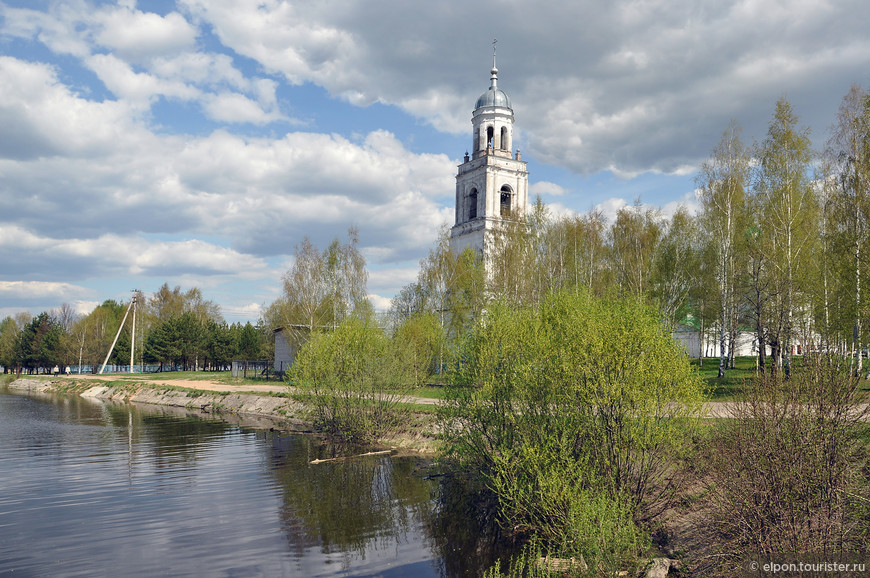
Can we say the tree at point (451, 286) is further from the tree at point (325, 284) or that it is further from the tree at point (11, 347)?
the tree at point (11, 347)

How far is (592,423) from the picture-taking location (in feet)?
46.6

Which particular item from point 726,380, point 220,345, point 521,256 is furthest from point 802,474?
point 220,345

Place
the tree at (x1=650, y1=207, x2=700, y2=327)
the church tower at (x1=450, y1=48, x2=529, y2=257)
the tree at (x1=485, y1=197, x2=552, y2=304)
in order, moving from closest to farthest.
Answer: the tree at (x1=650, y1=207, x2=700, y2=327) < the tree at (x1=485, y1=197, x2=552, y2=304) < the church tower at (x1=450, y1=48, x2=529, y2=257)

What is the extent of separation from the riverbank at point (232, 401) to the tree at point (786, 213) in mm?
19370

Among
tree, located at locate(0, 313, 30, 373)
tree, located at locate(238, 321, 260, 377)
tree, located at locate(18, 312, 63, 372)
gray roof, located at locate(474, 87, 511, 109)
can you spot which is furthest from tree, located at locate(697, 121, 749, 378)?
tree, located at locate(0, 313, 30, 373)

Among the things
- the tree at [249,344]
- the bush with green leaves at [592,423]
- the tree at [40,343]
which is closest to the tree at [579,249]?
the bush with green leaves at [592,423]

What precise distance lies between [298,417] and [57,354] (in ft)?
266

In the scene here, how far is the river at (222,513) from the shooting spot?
1446cm

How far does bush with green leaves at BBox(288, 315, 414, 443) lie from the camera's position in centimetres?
3009

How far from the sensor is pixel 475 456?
17.5 meters

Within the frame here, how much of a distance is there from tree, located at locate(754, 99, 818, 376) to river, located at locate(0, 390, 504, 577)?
21219mm

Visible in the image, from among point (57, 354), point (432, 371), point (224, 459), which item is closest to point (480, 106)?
point (432, 371)

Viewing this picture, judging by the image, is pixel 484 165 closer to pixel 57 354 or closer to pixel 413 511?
pixel 413 511

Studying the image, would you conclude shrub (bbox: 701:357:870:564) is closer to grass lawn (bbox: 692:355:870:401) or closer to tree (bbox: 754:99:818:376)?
grass lawn (bbox: 692:355:870:401)
